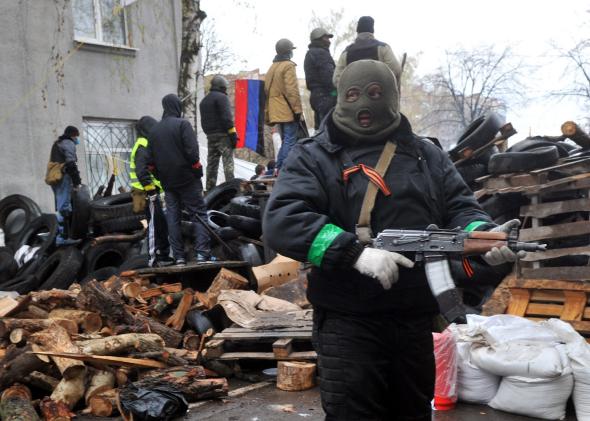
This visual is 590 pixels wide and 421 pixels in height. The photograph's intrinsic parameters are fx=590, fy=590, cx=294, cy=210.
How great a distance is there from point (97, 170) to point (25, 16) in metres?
3.35

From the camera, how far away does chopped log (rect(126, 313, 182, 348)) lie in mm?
5578

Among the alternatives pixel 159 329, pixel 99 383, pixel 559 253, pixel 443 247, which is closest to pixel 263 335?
pixel 159 329

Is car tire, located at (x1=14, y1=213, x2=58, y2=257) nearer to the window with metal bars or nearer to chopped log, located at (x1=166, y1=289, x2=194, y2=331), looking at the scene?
the window with metal bars

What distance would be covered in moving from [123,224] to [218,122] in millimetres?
2099

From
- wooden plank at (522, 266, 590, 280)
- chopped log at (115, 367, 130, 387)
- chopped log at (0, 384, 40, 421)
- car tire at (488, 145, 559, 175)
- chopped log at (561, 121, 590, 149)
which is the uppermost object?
chopped log at (561, 121, 590, 149)

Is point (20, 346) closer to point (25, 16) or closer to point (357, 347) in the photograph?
point (357, 347)

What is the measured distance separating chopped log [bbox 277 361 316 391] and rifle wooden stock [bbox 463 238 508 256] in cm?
265

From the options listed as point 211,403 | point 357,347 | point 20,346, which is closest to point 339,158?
point 357,347

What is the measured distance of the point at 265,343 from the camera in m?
5.38

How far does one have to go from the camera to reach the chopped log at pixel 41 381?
457cm

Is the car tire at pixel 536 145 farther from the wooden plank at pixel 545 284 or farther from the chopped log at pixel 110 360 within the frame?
the chopped log at pixel 110 360

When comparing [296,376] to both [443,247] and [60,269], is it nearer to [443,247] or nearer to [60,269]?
[443,247]

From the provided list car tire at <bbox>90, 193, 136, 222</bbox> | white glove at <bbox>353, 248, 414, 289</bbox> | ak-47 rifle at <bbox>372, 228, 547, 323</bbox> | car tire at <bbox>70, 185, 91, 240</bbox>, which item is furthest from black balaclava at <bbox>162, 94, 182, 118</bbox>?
white glove at <bbox>353, 248, 414, 289</bbox>

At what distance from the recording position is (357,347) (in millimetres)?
2377
